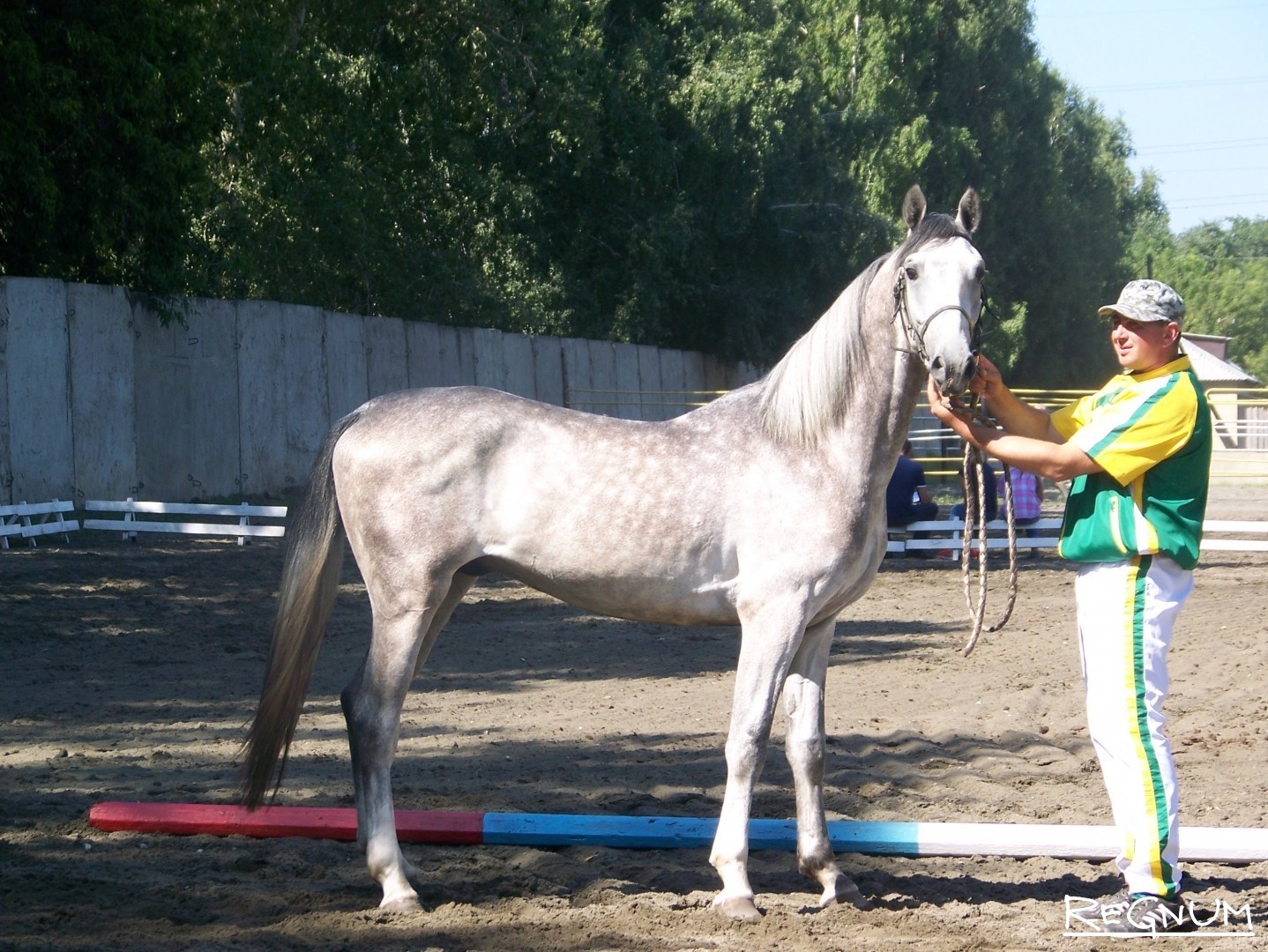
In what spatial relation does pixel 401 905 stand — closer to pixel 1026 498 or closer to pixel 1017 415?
pixel 1017 415

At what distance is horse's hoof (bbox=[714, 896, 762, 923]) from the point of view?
4.21 meters

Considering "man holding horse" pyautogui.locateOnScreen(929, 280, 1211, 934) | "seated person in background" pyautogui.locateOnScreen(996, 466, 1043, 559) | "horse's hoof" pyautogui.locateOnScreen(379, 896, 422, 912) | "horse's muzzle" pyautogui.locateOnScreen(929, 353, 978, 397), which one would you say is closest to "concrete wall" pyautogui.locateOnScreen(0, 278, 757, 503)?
"seated person in background" pyautogui.locateOnScreen(996, 466, 1043, 559)

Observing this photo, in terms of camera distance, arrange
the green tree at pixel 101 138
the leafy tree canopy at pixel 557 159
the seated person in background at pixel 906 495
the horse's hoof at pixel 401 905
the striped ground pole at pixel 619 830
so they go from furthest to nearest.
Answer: the leafy tree canopy at pixel 557 159 → the green tree at pixel 101 138 → the seated person in background at pixel 906 495 → the striped ground pole at pixel 619 830 → the horse's hoof at pixel 401 905

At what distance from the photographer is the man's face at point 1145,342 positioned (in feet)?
14.0

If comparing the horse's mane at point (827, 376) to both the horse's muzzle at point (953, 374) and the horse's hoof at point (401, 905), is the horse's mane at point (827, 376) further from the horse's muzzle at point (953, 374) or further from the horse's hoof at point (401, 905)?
the horse's hoof at point (401, 905)

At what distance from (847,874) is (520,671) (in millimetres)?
4510

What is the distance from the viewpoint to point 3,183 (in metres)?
15.8

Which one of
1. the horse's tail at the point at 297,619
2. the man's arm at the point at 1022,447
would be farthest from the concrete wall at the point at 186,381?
the man's arm at the point at 1022,447

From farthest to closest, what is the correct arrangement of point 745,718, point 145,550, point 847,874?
point 145,550, point 847,874, point 745,718

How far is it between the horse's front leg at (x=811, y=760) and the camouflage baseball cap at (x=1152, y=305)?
146cm

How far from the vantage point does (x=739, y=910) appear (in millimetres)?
4230

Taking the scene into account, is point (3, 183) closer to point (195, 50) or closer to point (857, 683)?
point (195, 50)

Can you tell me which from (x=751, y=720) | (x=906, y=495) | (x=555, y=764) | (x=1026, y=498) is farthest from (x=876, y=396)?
(x=1026, y=498)

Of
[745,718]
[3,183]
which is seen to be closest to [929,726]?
[745,718]
